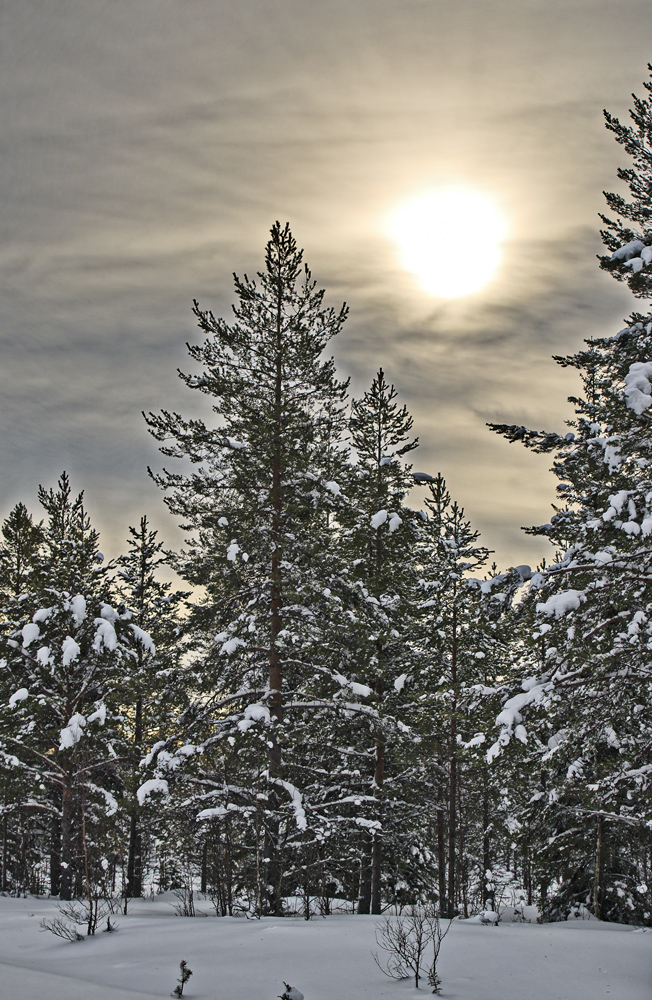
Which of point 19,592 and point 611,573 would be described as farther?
point 19,592

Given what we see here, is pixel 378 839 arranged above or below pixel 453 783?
below

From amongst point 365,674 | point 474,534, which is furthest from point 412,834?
point 474,534

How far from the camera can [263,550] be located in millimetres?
14484

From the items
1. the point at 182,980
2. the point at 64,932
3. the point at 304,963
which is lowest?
the point at 64,932

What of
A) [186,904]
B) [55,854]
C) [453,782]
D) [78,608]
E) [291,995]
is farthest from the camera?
[55,854]

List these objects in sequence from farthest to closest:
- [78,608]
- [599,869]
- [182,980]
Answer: [78,608], [599,869], [182,980]

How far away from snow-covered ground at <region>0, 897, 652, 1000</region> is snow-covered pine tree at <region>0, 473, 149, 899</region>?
6157 millimetres

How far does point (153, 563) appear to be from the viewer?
24.9 m

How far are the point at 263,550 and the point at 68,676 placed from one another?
6.78 meters

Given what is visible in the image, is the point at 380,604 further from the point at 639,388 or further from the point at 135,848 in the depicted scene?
the point at 135,848

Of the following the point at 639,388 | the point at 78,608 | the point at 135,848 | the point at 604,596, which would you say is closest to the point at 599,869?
the point at 604,596

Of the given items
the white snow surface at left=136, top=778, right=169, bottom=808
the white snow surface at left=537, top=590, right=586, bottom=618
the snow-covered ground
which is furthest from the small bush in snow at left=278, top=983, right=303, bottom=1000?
the white snow surface at left=136, top=778, right=169, bottom=808

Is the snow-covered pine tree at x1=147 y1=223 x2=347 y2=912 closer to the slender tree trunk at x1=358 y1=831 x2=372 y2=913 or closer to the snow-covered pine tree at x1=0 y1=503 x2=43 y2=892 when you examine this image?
the slender tree trunk at x1=358 y1=831 x2=372 y2=913

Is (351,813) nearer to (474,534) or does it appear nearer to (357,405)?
(474,534)
